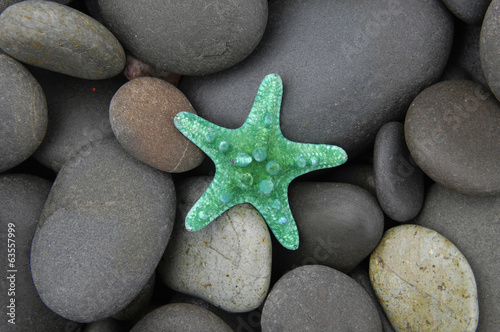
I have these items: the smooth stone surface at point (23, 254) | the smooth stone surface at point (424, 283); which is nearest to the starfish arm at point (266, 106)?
the smooth stone surface at point (424, 283)

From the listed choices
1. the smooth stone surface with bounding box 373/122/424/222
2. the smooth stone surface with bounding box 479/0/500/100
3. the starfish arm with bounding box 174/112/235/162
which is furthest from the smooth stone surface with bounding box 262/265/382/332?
the smooth stone surface with bounding box 479/0/500/100

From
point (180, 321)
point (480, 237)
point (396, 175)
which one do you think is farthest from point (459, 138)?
point (180, 321)

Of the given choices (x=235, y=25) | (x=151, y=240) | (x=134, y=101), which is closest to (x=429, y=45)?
(x=235, y=25)

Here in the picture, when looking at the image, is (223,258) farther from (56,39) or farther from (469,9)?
(469,9)

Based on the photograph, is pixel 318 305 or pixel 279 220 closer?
pixel 318 305

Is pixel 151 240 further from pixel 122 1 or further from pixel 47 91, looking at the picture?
pixel 122 1
